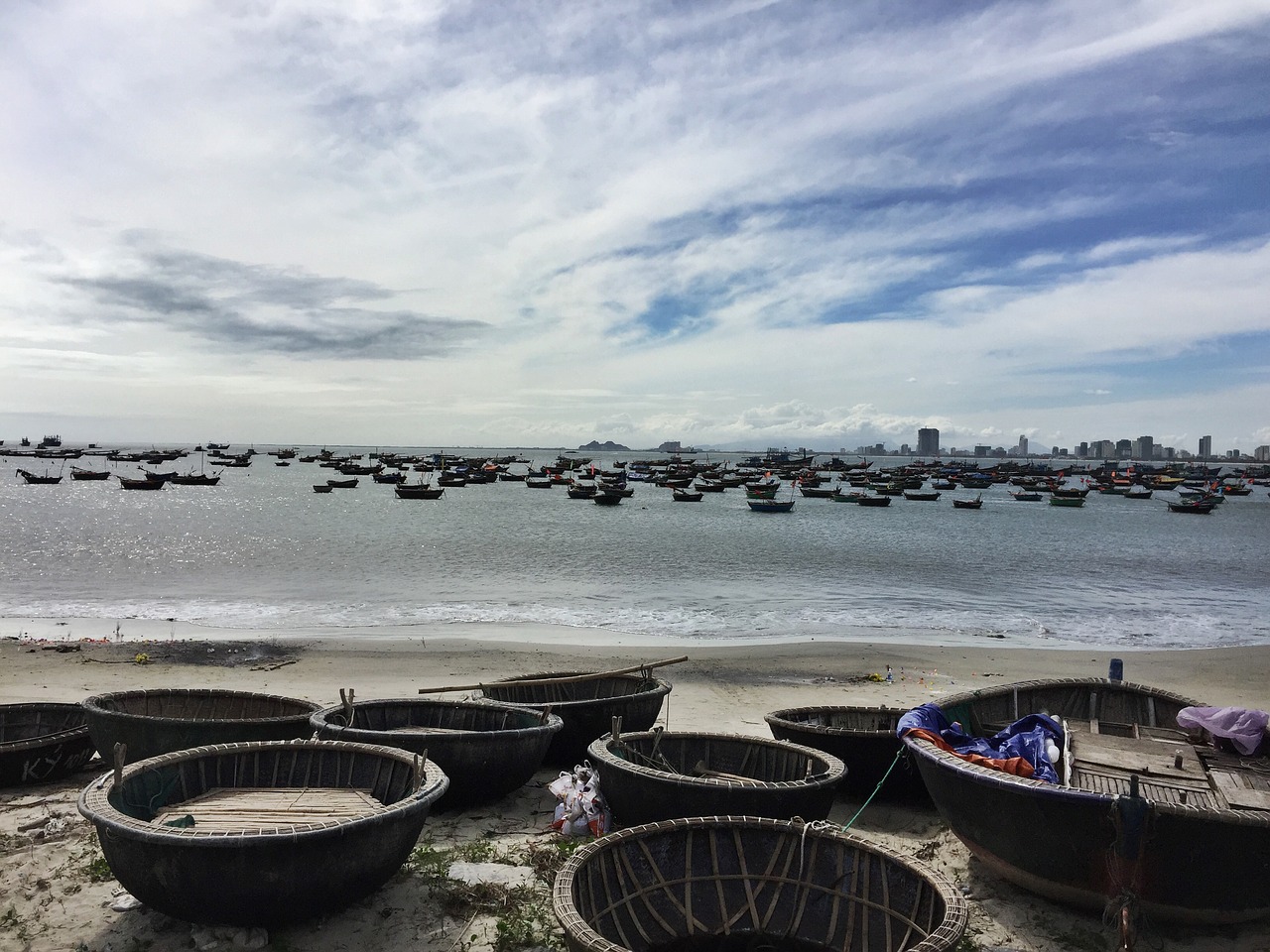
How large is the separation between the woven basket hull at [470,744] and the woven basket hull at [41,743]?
255cm

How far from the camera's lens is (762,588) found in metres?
28.0

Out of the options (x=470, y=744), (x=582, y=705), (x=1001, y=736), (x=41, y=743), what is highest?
(x=1001, y=736)

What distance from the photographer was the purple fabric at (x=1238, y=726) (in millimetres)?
7438

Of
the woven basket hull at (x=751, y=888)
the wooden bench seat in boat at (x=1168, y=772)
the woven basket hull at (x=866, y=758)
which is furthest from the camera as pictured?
the woven basket hull at (x=866, y=758)

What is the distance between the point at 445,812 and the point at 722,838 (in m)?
3.30

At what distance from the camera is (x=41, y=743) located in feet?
27.3

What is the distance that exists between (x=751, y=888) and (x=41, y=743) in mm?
7131

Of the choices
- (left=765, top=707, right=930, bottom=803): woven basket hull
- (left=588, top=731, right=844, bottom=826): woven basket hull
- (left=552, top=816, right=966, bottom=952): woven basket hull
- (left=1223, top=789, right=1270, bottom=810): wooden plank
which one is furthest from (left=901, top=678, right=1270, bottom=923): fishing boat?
(left=552, top=816, right=966, bottom=952): woven basket hull

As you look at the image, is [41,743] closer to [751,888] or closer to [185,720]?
[185,720]

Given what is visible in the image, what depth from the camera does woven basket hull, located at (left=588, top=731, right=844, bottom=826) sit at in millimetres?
6660

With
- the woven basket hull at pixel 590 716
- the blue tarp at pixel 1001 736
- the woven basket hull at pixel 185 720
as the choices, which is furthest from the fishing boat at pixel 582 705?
the blue tarp at pixel 1001 736

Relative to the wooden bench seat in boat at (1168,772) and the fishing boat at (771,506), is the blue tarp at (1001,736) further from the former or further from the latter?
the fishing boat at (771,506)

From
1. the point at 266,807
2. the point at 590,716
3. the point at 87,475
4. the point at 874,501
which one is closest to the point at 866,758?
the point at 590,716

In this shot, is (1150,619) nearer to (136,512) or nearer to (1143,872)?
(1143,872)
